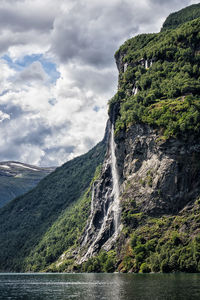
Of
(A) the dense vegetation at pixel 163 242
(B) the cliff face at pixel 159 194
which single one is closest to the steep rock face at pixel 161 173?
(B) the cliff face at pixel 159 194

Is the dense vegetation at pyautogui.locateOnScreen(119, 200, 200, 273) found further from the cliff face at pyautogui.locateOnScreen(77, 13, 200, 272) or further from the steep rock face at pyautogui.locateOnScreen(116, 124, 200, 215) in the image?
the steep rock face at pyautogui.locateOnScreen(116, 124, 200, 215)

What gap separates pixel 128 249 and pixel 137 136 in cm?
5596

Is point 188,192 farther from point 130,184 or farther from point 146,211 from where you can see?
point 130,184

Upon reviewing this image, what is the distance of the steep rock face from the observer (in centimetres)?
16188

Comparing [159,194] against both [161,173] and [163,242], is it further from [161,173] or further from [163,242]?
[163,242]

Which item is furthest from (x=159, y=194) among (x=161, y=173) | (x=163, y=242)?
(x=163, y=242)

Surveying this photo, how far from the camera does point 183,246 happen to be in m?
144

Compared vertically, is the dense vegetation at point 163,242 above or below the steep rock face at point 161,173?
below

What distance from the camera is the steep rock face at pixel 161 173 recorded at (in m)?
162

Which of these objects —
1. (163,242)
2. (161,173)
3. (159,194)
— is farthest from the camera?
(161,173)

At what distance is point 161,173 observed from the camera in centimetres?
17025

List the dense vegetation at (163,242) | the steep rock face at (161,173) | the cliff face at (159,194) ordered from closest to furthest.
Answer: the dense vegetation at (163,242)
the cliff face at (159,194)
the steep rock face at (161,173)

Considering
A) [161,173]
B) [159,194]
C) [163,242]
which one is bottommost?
[163,242]

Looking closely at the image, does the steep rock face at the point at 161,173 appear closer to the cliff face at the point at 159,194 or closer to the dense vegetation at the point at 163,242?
the cliff face at the point at 159,194
